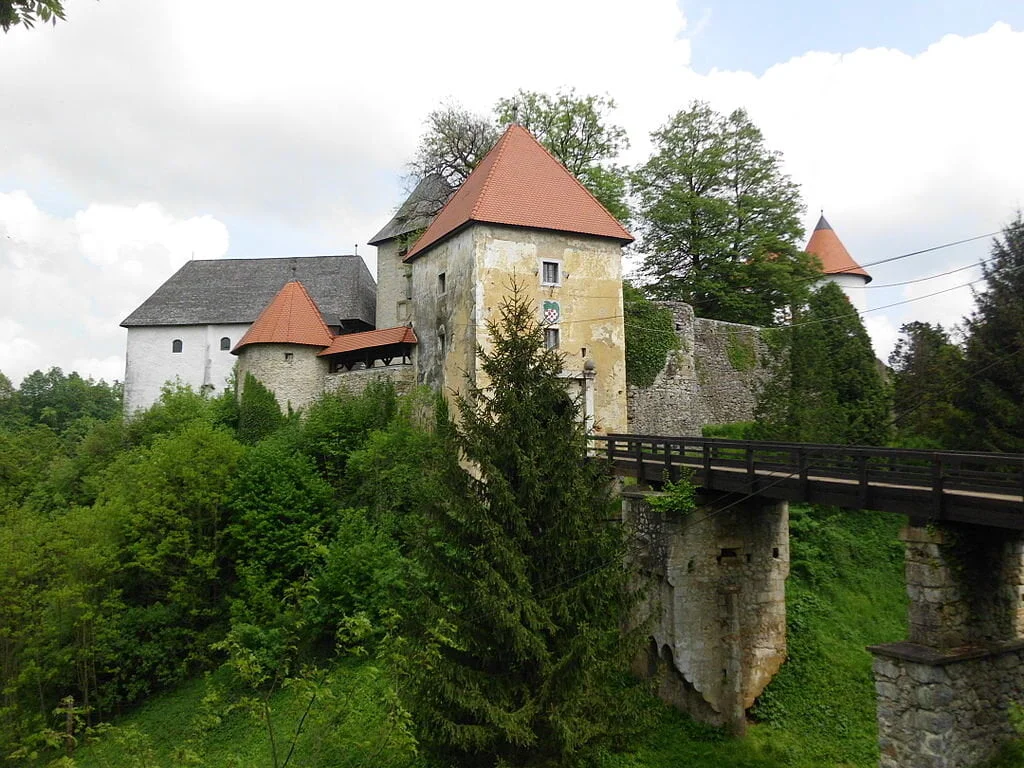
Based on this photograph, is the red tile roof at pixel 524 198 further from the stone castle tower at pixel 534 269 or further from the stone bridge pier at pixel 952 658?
the stone bridge pier at pixel 952 658

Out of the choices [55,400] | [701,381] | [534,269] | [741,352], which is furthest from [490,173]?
[55,400]

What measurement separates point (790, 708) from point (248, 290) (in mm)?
28494

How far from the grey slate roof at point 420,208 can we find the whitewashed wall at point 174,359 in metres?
7.77

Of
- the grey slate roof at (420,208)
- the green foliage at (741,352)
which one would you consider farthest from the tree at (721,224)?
the grey slate roof at (420,208)

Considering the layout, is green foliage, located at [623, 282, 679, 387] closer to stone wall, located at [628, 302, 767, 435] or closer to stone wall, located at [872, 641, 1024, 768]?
stone wall, located at [628, 302, 767, 435]

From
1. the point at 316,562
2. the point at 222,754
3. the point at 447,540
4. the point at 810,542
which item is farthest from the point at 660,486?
the point at 222,754

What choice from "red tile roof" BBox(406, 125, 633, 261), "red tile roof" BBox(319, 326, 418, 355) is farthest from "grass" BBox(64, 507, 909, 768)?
"red tile roof" BBox(319, 326, 418, 355)

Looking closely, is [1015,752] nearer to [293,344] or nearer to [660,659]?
[660,659]

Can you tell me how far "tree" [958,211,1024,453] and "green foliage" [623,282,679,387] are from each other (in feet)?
27.6

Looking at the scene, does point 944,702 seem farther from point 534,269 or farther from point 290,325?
point 290,325

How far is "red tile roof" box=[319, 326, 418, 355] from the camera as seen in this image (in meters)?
23.8

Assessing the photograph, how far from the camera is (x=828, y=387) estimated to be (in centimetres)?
1822

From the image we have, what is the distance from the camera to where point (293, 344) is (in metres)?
26.1

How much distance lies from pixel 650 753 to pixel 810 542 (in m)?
6.42
